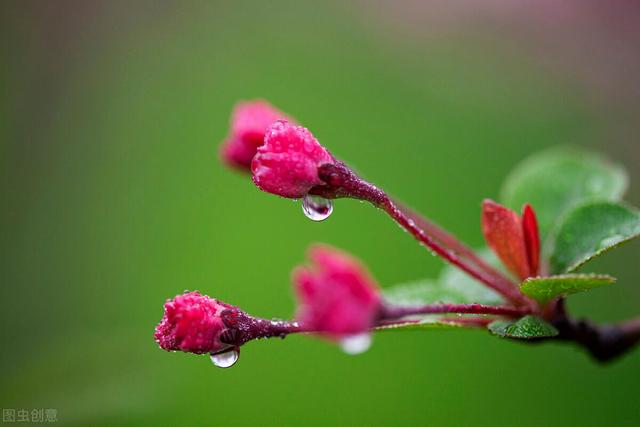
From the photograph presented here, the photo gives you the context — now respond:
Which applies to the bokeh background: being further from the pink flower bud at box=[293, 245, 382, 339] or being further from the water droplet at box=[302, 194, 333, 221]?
the pink flower bud at box=[293, 245, 382, 339]

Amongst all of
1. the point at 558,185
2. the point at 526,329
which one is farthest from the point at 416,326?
the point at 558,185

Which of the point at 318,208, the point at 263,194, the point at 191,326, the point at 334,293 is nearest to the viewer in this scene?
the point at 334,293

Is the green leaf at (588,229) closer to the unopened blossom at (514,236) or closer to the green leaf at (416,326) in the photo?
the unopened blossom at (514,236)

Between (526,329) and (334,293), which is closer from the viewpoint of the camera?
(334,293)

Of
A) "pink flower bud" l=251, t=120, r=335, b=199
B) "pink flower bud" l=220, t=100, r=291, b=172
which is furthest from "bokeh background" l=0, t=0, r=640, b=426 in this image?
"pink flower bud" l=251, t=120, r=335, b=199

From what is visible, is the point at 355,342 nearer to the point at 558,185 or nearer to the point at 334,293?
the point at 334,293

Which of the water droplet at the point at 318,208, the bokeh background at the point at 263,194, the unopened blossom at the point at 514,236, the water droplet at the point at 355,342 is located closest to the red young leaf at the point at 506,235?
the unopened blossom at the point at 514,236

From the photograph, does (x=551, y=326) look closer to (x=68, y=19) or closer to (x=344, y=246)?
(x=344, y=246)
